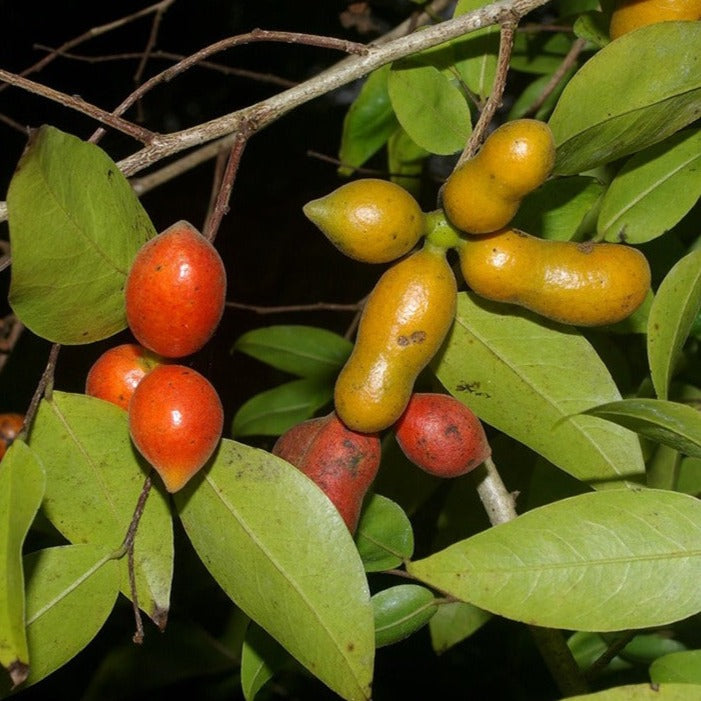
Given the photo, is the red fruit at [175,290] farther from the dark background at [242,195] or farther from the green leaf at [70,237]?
the dark background at [242,195]

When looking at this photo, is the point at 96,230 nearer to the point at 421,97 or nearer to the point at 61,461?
the point at 61,461

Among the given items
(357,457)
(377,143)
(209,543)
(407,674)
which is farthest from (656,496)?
(407,674)

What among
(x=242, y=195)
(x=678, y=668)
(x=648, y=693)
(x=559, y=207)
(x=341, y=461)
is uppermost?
(x=559, y=207)

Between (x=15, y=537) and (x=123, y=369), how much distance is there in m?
0.19

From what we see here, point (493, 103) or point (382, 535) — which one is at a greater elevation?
point (493, 103)

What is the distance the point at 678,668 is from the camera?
0.94m

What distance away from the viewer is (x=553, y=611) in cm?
72

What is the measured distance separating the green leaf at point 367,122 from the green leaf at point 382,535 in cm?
74

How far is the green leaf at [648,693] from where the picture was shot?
0.70m

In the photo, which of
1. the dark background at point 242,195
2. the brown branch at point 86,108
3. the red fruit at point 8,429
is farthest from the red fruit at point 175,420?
the dark background at point 242,195

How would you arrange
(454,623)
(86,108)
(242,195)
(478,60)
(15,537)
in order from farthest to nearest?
(242,195) < (454,623) < (478,60) < (86,108) < (15,537)

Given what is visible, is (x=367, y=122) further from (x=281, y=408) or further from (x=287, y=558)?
(x=287, y=558)

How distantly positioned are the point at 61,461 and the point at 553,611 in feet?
1.46

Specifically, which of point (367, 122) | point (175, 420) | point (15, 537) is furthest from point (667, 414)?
point (367, 122)
